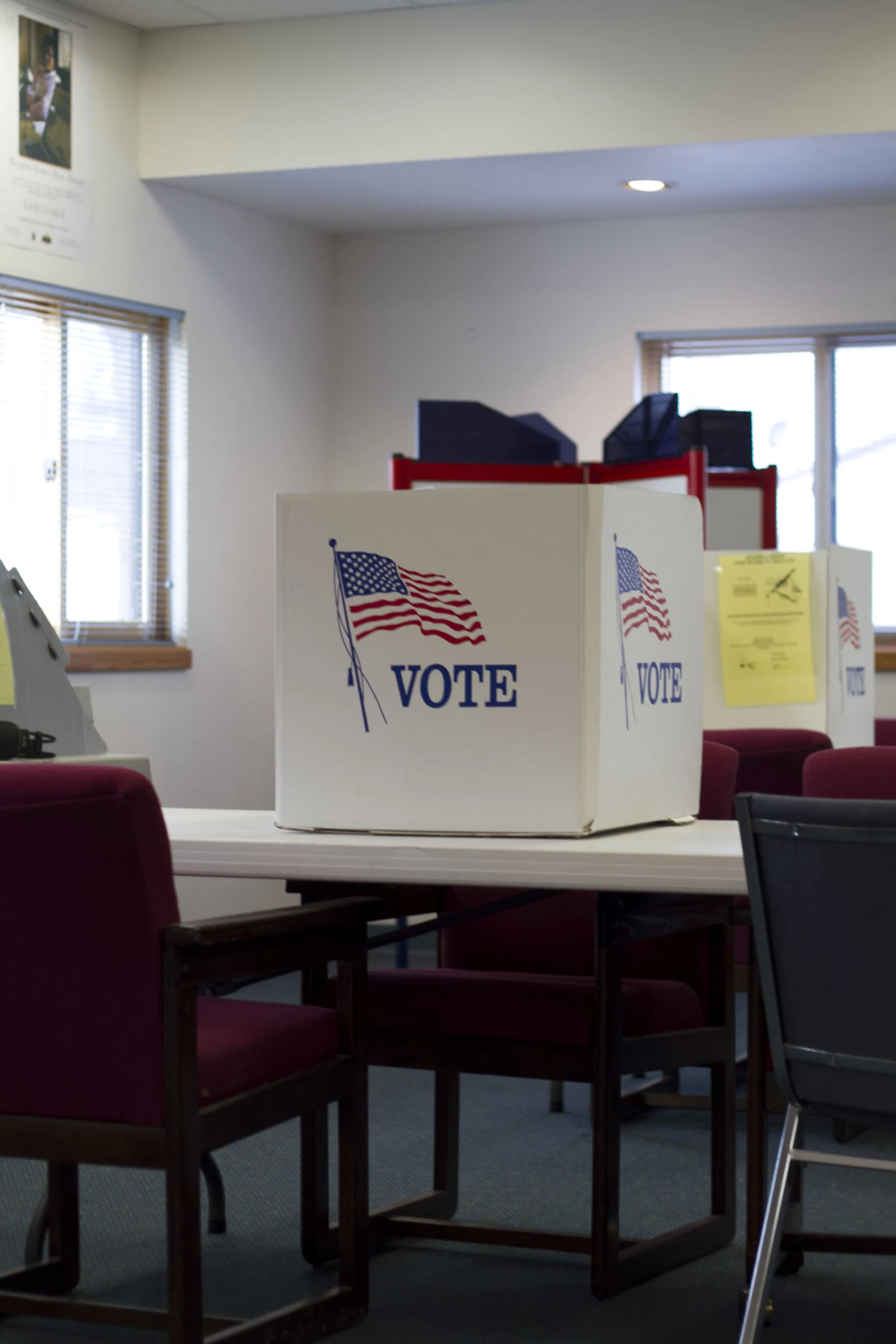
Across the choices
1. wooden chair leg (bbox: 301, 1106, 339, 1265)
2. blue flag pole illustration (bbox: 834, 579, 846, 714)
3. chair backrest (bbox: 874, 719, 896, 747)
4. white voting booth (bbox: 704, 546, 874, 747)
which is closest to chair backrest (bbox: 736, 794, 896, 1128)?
wooden chair leg (bbox: 301, 1106, 339, 1265)

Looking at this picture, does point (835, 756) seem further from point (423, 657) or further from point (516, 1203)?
point (516, 1203)

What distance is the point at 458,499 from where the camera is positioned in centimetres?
182

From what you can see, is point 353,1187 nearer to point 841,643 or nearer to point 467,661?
point 467,661

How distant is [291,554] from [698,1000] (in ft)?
3.14

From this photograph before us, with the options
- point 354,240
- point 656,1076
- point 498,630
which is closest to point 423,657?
point 498,630

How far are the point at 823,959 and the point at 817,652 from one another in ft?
5.80

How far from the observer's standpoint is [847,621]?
11.2 feet

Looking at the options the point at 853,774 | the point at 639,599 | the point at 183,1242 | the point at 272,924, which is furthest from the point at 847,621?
the point at 183,1242

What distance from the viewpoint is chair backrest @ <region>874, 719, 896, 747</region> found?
3896 millimetres

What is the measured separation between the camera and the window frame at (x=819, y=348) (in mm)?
5250

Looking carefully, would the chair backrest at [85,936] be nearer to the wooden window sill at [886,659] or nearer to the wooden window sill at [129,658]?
the wooden window sill at [129,658]

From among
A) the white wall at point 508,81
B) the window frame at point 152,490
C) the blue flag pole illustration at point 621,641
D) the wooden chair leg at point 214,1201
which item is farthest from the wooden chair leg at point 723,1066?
the white wall at point 508,81

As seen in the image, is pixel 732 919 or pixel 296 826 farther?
pixel 732 919

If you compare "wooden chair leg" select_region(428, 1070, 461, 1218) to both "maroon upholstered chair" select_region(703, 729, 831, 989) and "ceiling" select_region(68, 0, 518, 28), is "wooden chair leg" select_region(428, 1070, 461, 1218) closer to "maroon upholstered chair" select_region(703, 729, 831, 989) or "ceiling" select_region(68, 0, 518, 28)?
"maroon upholstered chair" select_region(703, 729, 831, 989)
